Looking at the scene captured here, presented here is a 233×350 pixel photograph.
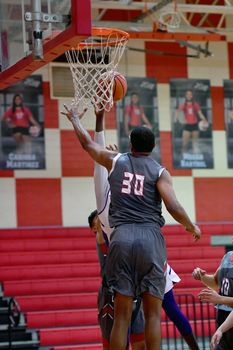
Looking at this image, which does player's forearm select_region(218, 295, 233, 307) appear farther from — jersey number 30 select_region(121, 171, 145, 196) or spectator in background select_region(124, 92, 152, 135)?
spectator in background select_region(124, 92, 152, 135)

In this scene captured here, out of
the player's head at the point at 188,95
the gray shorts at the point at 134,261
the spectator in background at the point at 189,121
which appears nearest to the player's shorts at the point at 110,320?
the gray shorts at the point at 134,261

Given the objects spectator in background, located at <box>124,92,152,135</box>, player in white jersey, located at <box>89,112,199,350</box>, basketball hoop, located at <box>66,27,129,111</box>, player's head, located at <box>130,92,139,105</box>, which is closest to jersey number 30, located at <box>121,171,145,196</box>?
player in white jersey, located at <box>89,112,199,350</box>

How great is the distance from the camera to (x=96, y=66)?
6738 mm

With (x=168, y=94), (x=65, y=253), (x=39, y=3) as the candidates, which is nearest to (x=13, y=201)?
(x=65, y=253)

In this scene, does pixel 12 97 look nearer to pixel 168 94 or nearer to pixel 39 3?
pixel 168 94

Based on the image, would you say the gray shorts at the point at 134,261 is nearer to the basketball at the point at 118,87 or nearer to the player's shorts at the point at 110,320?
the player's shorts at the point at 110,320

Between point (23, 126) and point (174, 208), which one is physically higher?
point (23, 126)

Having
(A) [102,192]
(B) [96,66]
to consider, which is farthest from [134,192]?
(B) [96,66]

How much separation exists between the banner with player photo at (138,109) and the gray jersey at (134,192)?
920 cm

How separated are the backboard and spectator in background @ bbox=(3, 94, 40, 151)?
24.0 ft

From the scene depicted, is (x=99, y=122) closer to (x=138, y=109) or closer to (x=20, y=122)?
(x=20, y=122)

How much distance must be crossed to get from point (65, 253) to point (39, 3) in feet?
25.0

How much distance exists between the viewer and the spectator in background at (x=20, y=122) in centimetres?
1403

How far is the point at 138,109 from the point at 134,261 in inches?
384
